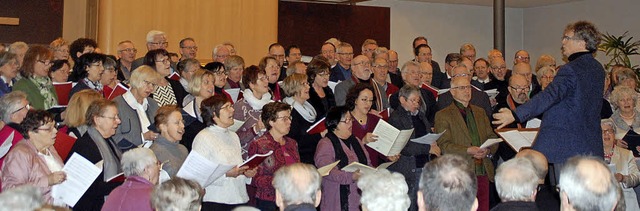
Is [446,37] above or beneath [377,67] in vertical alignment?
above

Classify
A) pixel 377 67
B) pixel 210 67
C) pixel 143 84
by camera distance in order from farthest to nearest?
pixel 377 67
pixel 210 67
pixel 143 84

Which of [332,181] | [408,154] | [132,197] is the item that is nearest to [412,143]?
[408,154]

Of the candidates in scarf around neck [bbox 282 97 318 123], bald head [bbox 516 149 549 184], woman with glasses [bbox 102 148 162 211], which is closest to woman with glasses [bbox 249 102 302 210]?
scarf around neck [bbox 282 97 318 123]

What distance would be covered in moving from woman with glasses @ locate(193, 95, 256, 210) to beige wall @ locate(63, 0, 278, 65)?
359 centimetres

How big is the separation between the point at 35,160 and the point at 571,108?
3.11m

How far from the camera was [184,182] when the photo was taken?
419 cm

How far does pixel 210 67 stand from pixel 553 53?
30.2ft

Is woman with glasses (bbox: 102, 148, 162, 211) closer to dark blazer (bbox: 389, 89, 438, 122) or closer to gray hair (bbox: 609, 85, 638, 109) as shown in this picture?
dark blazer (bbox: 389, 89, 438, 122)

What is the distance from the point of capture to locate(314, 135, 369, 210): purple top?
639cm

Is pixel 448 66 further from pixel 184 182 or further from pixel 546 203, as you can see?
pixel 184 182

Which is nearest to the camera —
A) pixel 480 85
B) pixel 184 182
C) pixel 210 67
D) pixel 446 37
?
pixel 184 182

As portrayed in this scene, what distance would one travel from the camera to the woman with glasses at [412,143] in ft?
23.1

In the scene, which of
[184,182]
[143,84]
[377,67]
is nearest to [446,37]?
[377,67]

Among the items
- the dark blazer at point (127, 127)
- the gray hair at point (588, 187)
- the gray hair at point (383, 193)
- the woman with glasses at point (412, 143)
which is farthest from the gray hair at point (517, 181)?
the dark blazer at point (127, 127)
